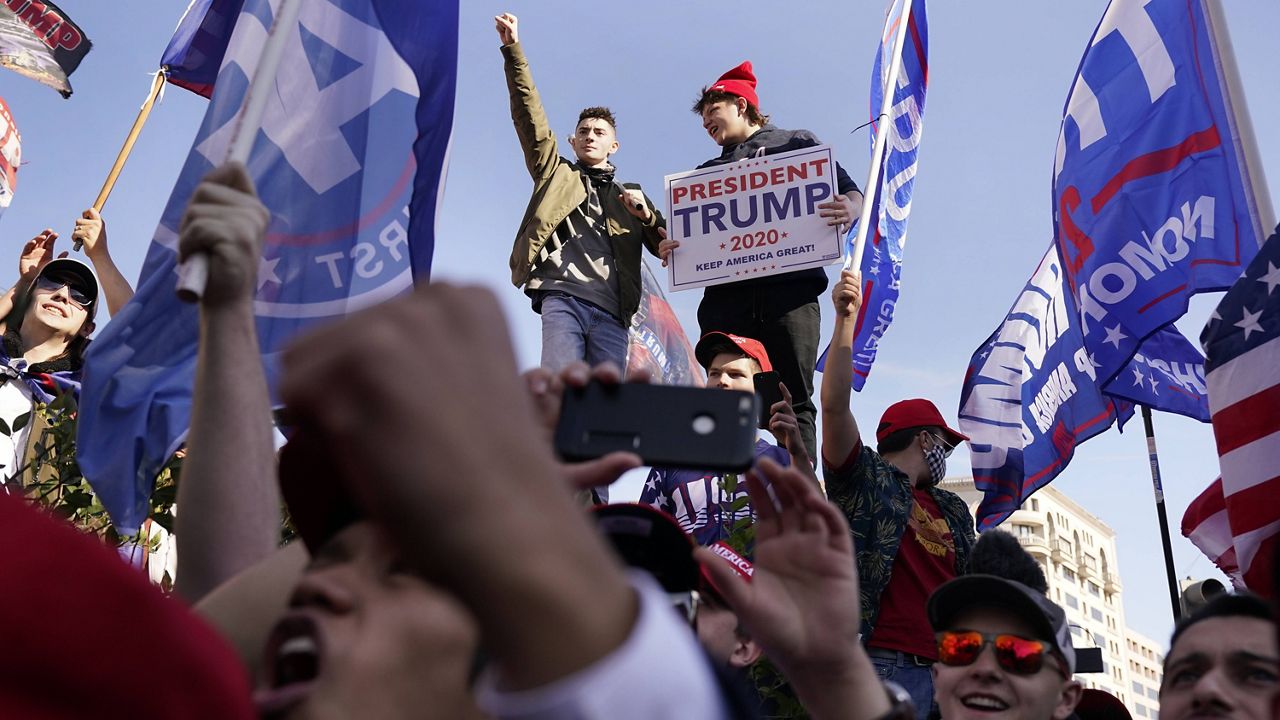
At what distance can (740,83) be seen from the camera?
7234mm

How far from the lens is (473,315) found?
81cm

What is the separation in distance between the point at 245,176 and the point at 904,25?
6470mm

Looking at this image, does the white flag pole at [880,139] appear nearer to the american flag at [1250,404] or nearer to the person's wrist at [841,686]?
the american flag at [1250,404]

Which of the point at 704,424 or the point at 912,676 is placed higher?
the point at 704,424

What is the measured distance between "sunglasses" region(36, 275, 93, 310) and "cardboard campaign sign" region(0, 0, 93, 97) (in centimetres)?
242

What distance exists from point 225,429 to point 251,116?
1.21 m

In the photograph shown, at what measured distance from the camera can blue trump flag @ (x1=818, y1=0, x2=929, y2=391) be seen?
7.29 metres

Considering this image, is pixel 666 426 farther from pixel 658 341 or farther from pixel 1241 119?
pixel 658 341

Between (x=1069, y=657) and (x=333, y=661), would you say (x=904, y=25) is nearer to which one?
(x=1069, y=657)

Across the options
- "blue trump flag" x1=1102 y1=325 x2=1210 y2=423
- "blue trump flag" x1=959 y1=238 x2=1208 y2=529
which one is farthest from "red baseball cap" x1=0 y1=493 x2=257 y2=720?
"blue trump flag" x1=959 y1=238 x2=1208 y2=529

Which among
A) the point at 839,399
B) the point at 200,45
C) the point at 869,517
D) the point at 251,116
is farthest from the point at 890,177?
the point at 251,116

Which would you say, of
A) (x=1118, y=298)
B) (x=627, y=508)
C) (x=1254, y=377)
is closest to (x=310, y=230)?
(x=627, y=508)

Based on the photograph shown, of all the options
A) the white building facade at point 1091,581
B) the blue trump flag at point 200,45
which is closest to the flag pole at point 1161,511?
the blue trump flag at point 200,45

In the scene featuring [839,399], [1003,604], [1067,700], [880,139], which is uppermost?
[880,139]
